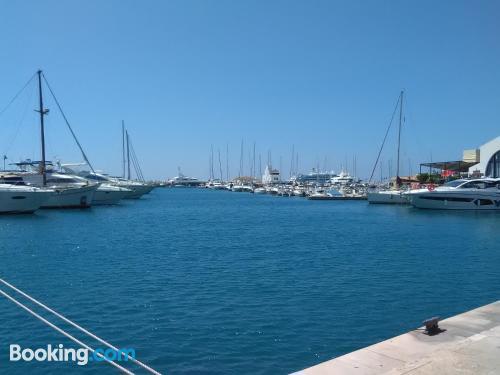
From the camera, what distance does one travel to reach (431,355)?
7938mm

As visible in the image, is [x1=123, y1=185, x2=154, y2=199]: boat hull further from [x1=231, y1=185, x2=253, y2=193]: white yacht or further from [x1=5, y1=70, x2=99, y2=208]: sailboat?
[x1=231, y1=185, x2=253, y2=193]: white yacht

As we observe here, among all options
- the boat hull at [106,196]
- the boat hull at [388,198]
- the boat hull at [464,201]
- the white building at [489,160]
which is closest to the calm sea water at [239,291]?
the boat hull at [464,201]

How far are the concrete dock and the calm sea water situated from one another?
2.79 metres

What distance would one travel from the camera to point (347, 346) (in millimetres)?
11828

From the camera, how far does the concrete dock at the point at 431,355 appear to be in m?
7.39

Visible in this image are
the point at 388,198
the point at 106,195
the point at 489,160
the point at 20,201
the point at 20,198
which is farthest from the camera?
the point at 489,160

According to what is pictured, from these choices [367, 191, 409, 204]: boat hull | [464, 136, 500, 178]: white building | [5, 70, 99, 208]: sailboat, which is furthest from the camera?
[464, 136, 500, 178]: white building

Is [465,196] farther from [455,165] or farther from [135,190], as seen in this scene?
[135,190]

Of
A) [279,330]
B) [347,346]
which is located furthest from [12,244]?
[347,346]

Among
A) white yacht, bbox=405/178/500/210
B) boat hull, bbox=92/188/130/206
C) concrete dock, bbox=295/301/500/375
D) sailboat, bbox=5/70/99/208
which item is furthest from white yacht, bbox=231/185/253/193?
concrete dock, bbox=295/301/500/375

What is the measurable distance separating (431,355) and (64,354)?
826cm

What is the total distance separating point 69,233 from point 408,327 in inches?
1148

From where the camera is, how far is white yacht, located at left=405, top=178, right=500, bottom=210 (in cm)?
5906

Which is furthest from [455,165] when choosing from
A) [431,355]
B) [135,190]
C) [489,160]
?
[431,355]
